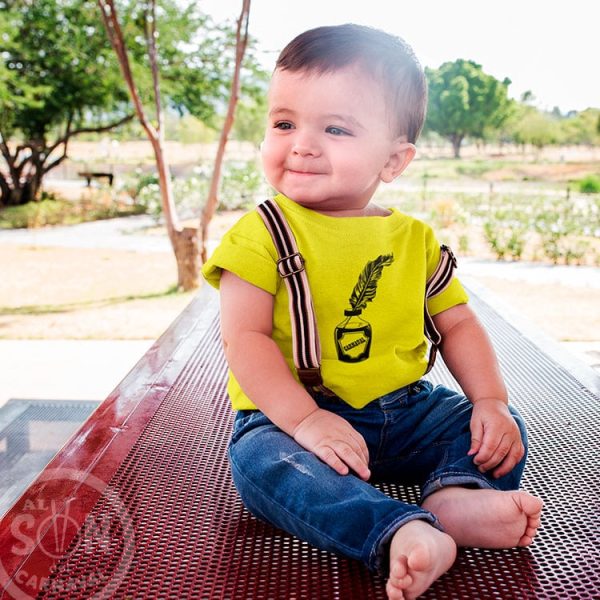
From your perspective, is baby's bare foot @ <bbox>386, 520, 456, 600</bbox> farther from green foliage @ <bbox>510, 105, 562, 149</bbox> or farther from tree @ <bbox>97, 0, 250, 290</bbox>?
green foliage @ <bbox>510, 105, 562, 149</bbox>

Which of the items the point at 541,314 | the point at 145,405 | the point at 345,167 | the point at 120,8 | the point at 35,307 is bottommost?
the point at 35,307

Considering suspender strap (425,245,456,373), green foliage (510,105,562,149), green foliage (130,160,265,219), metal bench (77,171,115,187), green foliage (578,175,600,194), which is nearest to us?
suspender strap (425,245,456,373)

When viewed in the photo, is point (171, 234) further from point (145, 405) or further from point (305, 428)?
point (305, 428)

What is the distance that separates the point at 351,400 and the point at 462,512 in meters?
0.24

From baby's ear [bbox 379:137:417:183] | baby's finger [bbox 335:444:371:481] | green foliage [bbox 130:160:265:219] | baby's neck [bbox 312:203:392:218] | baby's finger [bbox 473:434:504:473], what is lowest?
green foliage [bbox 130:160:265:219]

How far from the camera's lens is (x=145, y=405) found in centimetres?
139

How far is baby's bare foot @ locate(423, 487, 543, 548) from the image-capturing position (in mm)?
872

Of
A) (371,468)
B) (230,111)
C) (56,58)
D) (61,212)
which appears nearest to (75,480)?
(371,468)

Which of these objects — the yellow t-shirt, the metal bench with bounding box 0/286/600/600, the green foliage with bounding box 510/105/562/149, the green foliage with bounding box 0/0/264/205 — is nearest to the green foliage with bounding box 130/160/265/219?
the green foliage with bounding box 0/0/264/205

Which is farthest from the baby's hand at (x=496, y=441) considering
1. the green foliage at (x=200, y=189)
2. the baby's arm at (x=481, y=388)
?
the green foliage at (x=200, y=189)

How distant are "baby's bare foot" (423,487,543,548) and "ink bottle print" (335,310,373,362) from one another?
26cm

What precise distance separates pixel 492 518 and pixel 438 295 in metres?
0.42

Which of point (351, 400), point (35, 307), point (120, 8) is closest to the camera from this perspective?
point (351, 400)

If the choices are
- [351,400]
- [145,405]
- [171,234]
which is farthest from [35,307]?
[351,400]
